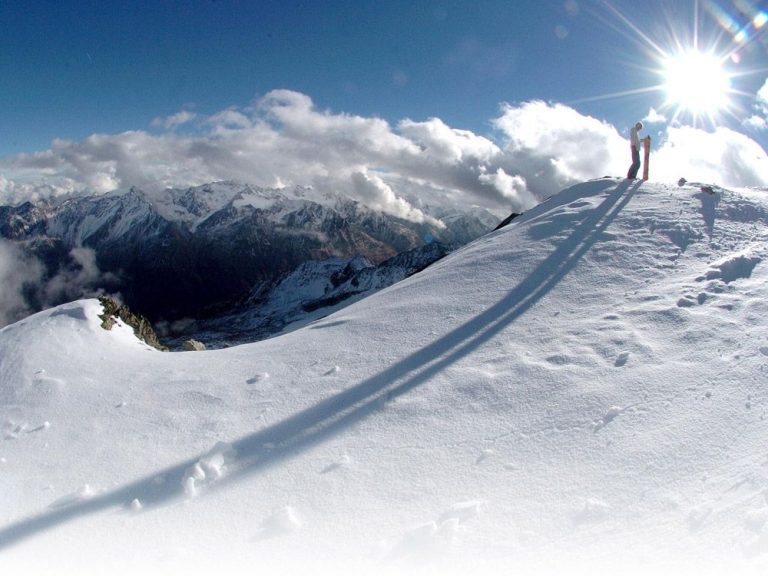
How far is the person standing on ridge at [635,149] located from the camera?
18891 millimetres

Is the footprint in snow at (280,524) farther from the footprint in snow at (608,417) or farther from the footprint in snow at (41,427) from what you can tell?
the footprint in snow at (41,427)

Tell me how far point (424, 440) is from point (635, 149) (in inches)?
A: 714

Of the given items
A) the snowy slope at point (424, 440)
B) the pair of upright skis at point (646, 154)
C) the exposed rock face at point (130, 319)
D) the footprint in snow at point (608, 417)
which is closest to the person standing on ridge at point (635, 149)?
the pair of upright skis at point (646, 154)

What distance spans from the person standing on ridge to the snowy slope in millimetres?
9559

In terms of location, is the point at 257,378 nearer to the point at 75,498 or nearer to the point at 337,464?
the point at 337,464

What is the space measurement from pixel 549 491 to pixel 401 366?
3.57 m

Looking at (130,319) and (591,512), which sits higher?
(130,319)

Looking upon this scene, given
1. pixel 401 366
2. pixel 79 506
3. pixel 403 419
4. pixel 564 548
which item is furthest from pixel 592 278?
pixel 79 506

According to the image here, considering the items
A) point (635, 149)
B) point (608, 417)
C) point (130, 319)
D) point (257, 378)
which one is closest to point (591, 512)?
point (608, 417)

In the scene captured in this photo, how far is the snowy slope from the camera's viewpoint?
453cm

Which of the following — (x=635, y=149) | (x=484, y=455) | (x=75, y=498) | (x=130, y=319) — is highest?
(x=635, y=149)

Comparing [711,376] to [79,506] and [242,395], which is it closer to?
[242,395]

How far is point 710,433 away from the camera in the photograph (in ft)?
17.9

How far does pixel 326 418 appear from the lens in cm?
686
